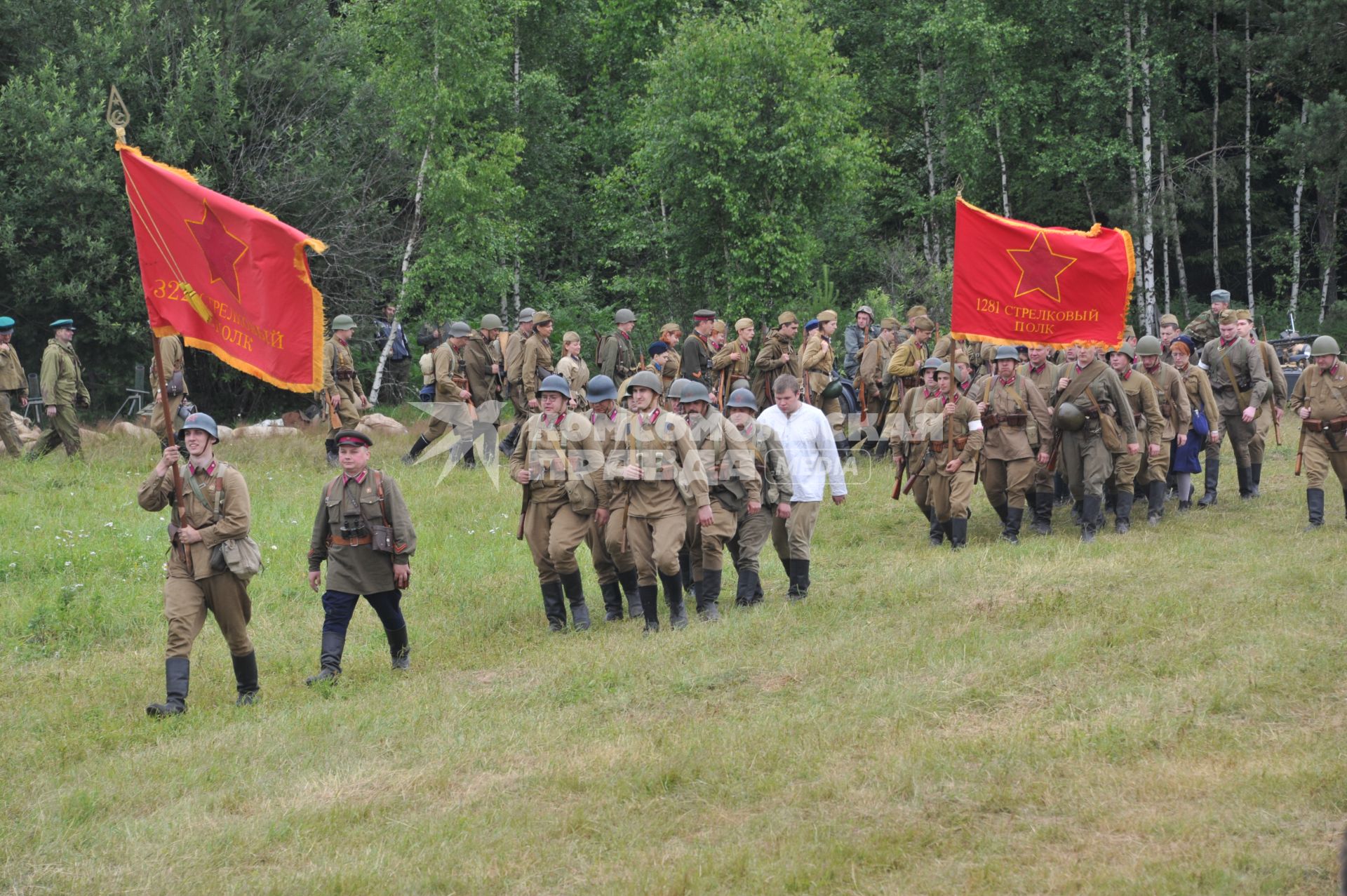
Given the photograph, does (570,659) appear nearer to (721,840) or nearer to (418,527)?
(721,840)

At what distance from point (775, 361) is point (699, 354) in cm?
121

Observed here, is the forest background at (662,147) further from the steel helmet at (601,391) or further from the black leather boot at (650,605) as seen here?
the black leather boot at (650,605)

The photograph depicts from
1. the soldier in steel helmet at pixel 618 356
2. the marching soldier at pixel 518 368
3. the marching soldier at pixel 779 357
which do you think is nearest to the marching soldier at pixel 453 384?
the marching soldier at pixel 518 368

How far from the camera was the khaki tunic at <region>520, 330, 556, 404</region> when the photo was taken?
20.4 metres

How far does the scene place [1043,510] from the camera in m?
16.7

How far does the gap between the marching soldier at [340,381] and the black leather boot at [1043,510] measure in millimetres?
9558

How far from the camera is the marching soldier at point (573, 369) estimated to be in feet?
64.7

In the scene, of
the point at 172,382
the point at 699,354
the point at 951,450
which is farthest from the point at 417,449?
the point at 951,450

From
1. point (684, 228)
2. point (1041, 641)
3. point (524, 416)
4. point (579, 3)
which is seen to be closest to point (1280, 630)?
point (1041, 641)

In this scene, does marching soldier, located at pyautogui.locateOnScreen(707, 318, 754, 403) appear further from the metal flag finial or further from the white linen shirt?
the metal flag finial

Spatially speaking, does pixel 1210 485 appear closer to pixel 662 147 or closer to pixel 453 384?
pixel 453 384

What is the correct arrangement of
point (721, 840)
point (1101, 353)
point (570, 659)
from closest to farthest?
point (721, 840) → point (570, 659) → point (1101, 353)

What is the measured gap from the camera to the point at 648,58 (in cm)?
3556

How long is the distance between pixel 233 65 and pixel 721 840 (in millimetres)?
24740
